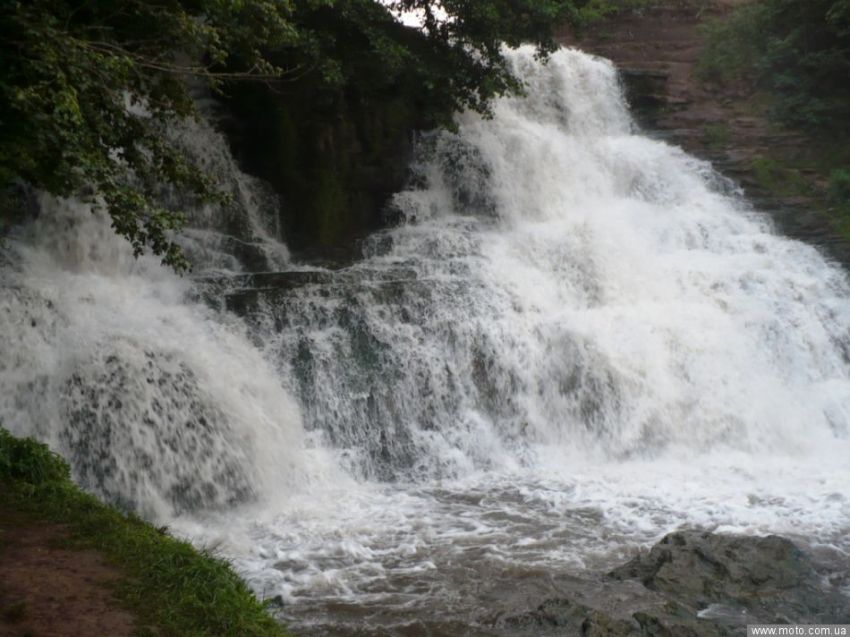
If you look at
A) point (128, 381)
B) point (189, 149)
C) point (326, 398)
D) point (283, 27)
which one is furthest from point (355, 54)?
point (128, 381)

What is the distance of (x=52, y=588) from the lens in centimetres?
524

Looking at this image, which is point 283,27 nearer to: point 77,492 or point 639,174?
point 77,492

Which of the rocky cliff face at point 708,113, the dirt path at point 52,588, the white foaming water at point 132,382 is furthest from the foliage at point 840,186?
the dirt path at point 52,588

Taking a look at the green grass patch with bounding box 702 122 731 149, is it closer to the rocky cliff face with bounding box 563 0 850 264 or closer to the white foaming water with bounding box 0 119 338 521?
the rocky cliff face with bounding box 563 0 850 264

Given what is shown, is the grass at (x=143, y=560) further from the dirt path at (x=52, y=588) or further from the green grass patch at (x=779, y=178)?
the green grass patch at (x=779, y=178)

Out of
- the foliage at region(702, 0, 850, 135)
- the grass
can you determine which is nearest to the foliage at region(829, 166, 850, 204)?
the foliage at region(702, 0, 850, 135)

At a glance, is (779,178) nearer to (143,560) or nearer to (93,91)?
(93,91)

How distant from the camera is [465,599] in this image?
7324mm

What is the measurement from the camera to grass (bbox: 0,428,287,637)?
17.0 feet

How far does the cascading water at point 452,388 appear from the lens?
873 centimetres

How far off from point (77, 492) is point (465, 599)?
11.3 feet

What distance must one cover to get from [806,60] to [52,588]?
2008 centimetres

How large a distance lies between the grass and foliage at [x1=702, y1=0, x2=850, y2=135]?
18.4 metres

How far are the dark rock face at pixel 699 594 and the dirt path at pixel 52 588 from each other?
3119mm
